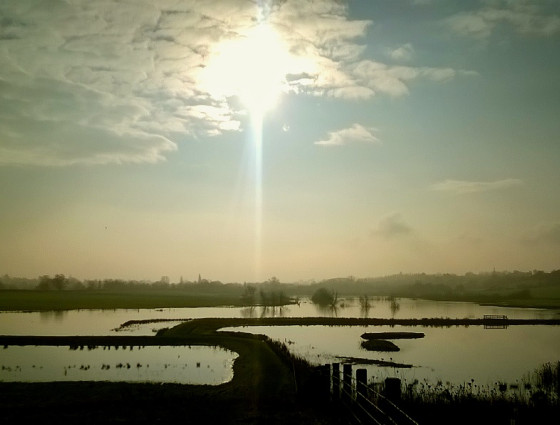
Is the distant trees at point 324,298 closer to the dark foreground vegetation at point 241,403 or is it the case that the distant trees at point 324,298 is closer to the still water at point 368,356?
the still water at point 368,356

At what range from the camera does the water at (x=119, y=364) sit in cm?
3384

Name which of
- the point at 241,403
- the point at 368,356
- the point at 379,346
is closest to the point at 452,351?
the point at 379,346

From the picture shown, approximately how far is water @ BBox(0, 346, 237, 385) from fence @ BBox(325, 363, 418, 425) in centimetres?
1405

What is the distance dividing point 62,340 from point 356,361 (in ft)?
108

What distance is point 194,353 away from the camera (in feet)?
160

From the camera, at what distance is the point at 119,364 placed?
40250 millimetres

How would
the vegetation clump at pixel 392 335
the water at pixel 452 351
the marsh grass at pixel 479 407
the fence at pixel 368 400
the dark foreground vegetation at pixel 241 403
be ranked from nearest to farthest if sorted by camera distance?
the fence at pixel 368 400
the dark foreground vegetation at pixel 241 403
the marsh grass at pixel 479 407
the water at pixel 452 351
the vegetation clump at pixel 392 335

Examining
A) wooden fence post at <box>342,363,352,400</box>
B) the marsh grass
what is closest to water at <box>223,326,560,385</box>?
the marsh grass

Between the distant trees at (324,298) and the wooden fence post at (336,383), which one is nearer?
the wooden fence post at (336,383)

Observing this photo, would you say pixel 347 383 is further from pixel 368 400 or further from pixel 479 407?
pixel 479 407

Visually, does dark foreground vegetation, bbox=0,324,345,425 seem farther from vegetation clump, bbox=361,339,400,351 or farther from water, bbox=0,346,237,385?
vegetation clump, bbox=361,339,400,351

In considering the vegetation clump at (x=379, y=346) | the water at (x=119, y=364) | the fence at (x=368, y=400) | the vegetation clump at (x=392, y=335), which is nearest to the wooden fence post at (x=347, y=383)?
the fence at (x=368, y=400)

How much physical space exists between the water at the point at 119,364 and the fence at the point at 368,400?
553 inches

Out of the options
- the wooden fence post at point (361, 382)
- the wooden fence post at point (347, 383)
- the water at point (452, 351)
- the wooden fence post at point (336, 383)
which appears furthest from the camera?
the water at point (452, 351)
